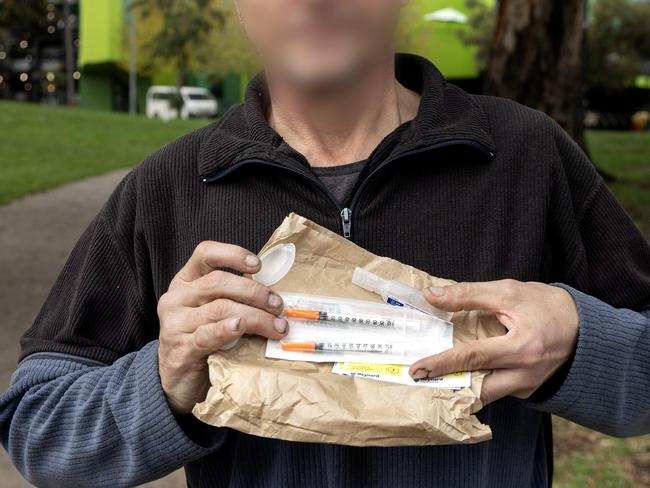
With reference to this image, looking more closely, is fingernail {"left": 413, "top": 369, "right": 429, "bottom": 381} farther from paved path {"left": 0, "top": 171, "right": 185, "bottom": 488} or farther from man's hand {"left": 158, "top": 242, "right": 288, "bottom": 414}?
paved path {"left": 0, "top": 171, "right": 185, "bottom": 488}

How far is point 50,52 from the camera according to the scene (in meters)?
56.8

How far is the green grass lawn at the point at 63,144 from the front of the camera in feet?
45.8

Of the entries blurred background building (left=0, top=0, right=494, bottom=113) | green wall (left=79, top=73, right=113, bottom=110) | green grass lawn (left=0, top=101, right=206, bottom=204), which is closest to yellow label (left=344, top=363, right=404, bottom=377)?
green grass lawn (left=0, top=101, right=206, bottom=204)

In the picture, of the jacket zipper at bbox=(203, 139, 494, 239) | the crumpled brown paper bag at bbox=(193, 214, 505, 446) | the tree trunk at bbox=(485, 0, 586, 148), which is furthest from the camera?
the tree trunk at bbox=(485, 0, 586, 148)

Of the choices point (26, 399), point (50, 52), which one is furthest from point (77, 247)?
point (50, 52)

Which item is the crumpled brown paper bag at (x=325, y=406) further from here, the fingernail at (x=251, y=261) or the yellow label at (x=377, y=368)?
the fingernail at (x=251, y=261)

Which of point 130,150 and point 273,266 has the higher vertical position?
point 273,266

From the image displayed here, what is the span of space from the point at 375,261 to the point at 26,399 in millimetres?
750

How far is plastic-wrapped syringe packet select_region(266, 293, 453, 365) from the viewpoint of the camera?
1365mm

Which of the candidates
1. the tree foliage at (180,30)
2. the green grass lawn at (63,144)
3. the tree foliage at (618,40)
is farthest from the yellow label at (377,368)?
the tree foliage at (618,40)

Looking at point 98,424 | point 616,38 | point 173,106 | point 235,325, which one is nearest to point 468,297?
point 235,325

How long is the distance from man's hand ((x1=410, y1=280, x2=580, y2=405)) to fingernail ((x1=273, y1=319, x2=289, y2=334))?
0.70ft

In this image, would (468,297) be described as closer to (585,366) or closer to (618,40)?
(585,366)

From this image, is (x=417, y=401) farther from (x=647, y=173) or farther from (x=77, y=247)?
(x=647, y=173)
